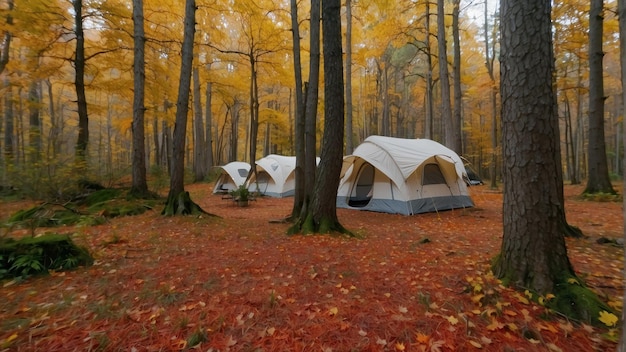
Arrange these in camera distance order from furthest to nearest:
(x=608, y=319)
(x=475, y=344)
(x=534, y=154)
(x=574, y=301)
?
(x=534, y=154) → (x=574, y=301) → (x=608, y=319) → (x=475, y=344)

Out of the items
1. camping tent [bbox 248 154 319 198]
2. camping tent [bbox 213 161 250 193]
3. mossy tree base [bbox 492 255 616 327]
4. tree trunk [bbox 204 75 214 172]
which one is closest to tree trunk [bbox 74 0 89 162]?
camping tent [bbox 213 161 250 193]

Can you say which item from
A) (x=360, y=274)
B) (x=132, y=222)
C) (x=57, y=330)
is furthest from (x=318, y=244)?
(x=132, y=222)

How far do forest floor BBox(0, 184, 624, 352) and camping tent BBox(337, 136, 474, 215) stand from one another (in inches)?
126

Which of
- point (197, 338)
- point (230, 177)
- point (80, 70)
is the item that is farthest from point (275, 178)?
point (197, 338)

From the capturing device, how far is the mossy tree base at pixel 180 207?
657 centimetres

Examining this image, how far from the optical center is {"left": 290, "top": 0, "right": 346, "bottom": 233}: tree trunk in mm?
5195

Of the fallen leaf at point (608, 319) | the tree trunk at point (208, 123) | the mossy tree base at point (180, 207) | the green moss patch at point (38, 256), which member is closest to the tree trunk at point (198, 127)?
the tree trunk at point (208, 123)

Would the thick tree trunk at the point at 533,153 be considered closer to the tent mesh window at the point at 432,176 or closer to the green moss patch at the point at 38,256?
the green moss patch at the point at 38,256

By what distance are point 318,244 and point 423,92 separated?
2055 centimetres

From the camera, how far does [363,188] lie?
9117 millimetres

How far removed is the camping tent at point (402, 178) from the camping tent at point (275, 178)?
4.68 metres

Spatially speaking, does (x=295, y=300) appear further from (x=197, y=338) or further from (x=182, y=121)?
(x=182, y=121)

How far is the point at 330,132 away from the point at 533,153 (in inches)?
130

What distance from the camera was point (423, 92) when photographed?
850 inches
